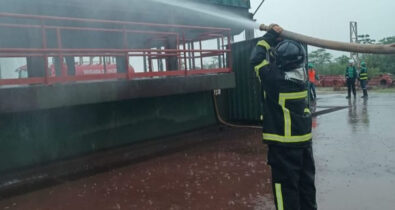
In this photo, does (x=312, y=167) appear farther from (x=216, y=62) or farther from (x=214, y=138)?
(x=216, y=62)

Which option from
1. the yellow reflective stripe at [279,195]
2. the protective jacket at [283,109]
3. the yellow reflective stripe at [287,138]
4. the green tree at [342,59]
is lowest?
the yellow reflective stripe at [279,195]

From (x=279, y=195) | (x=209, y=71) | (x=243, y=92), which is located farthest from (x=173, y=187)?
(x=243, y=92)

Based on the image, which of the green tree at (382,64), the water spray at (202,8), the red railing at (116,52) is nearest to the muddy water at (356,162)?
the red railing at (116,52)

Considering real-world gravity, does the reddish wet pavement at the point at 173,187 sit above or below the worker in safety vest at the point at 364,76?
below

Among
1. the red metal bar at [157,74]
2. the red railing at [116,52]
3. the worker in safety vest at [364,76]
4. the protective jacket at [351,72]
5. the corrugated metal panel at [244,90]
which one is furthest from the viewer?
the protective jacket at [351,72]

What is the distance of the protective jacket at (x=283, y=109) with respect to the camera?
3.04m

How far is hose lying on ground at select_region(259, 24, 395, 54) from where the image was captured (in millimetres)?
2922

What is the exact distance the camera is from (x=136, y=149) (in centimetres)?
731

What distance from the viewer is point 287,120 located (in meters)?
3.04

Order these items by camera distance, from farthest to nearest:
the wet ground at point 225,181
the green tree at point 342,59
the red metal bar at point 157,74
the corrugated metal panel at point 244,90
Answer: the green tree at point 342,59 → the corrugated metal panel at point 244,90 → the red metal bar at point 157,74 → the wet ground at point 225,181

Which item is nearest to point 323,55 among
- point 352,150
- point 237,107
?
point 237,107

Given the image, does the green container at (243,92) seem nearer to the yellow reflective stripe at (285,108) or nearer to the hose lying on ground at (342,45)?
the hose lying on ground at (342,45)

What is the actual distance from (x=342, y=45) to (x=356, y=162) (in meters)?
3.10

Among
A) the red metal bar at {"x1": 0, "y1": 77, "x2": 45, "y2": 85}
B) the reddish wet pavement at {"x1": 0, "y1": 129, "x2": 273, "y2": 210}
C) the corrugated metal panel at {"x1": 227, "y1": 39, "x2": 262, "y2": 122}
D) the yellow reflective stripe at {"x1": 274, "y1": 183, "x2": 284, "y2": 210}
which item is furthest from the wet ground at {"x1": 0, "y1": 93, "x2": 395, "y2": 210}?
the corrugated metal panel at {"x1": 227, "y1": 39, "x2": 262, "y2": 122}
